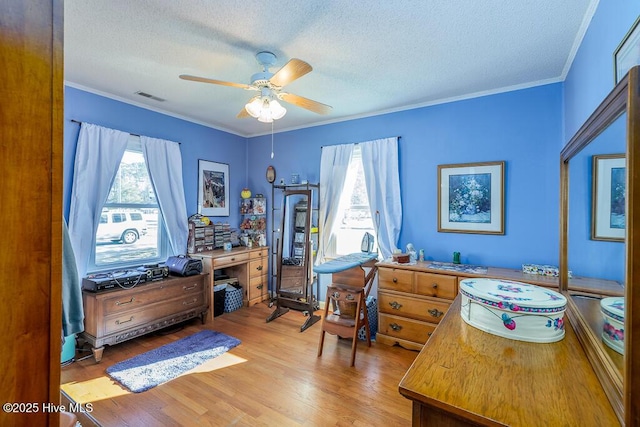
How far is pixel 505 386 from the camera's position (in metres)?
0.81

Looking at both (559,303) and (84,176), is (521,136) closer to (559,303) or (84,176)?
(559,303)

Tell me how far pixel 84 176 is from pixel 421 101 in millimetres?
3640

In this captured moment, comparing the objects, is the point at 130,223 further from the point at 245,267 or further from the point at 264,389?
the point at 264,389

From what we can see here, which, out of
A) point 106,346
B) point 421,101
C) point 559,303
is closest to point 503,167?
point 421,101

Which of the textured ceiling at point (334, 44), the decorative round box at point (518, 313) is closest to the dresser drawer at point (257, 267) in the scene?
the textured ceiling at point (334, 44)

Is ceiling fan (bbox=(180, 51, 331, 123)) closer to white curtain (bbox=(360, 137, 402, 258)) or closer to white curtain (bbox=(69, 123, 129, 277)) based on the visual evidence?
white curtain (bbox=(360, 137, 402, 258))

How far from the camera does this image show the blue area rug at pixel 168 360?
2.28 m

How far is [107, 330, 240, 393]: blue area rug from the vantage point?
228 centimetres

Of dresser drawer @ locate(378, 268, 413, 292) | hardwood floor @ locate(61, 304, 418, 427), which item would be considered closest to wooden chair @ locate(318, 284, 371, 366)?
hardwood floor @ locate(61, 304, 418, 427)

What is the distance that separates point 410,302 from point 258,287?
2.32 meters

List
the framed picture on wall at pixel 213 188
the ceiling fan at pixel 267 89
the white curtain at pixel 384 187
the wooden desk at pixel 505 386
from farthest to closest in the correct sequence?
the framed picture on wall at pixel 213 188 < the white curtain at pixel 384 187 < the ceiling fan at pixel 267 89 < the wooden desk at pixel 505 386

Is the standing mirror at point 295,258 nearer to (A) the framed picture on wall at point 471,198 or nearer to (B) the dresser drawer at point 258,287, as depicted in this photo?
(B) the dresser drawer at point 258,287

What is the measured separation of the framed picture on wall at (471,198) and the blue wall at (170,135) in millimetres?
3053

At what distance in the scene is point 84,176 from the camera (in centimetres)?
280
